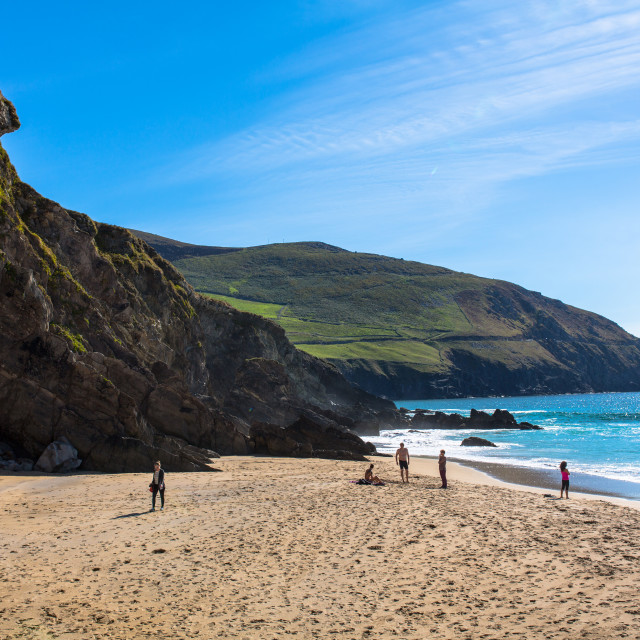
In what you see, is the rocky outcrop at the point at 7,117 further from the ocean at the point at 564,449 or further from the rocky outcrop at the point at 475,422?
the rocky outcrop at the point at 475,422

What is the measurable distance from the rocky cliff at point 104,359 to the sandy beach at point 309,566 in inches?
185

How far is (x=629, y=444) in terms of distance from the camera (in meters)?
45.4

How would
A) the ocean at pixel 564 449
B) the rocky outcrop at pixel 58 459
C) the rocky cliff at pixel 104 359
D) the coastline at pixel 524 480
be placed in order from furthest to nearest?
the ocean at pixel 564 449 < the rocky cliff at pixel 104 359 < the coastline at pixel 524 480 < the rocky outcrop at pixel 58 459

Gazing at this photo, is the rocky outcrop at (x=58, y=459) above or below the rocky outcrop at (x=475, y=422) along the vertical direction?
above

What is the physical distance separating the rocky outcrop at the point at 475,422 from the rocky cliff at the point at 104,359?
29.2m

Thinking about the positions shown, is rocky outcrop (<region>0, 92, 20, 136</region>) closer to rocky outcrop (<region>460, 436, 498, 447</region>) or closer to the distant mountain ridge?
rocky outcrop (<region>460, 436, 498, 447</region>)

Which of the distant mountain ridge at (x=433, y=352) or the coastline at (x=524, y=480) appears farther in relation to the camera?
the distant mountain ridge at (x=433, y=352)

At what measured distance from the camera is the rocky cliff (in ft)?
77.8

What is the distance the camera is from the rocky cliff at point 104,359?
2370 cm

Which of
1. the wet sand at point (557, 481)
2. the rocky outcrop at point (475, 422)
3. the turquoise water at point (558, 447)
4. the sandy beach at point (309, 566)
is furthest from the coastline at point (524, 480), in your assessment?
the rocky outcrop at point (475, 422)

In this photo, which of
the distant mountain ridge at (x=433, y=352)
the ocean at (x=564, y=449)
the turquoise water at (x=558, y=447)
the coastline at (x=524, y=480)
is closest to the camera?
the coastline at (x=524, y=480)

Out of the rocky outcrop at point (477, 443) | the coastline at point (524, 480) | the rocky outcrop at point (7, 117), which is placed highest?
the rocky outcrop at point (7, 117)

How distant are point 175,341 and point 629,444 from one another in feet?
115

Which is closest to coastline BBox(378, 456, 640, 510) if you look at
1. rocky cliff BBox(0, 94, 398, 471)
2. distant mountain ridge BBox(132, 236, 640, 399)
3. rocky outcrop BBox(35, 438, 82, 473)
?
rocky cliff BBox(0, 94, 398, 471)
